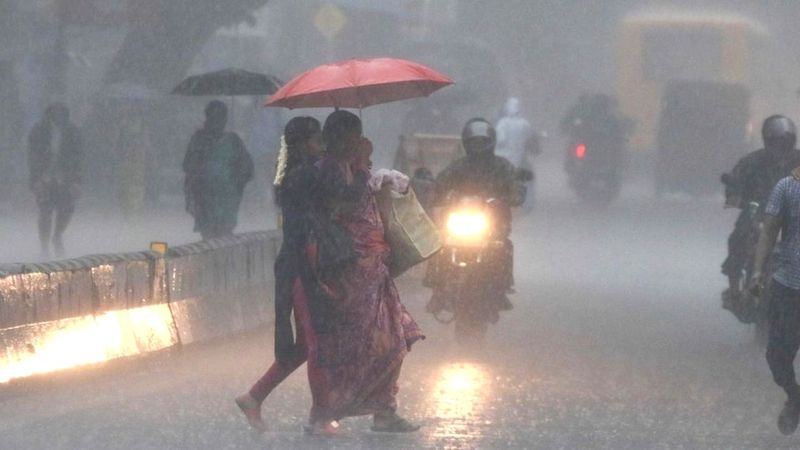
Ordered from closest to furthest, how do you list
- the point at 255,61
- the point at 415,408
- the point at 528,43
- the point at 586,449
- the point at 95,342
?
the point at 586,449 → the point at 415,408 → the point at 95,342 → the point at 255,61 → the point at 528,43

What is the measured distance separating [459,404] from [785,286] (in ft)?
6.40

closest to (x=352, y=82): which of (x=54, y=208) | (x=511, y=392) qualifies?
(x=511, y=392)

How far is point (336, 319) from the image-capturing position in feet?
26.7

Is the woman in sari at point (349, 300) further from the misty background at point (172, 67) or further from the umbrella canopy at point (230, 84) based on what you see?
the misty background at point (172, 67)

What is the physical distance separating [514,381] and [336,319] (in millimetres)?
2536

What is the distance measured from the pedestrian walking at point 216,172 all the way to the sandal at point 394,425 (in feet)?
24.7

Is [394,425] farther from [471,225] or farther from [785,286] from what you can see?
[471,225]

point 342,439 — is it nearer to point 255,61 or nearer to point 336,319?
point 336,319

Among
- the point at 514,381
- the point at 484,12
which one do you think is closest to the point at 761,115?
the point at 484,12

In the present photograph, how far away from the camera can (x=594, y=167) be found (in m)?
32.8

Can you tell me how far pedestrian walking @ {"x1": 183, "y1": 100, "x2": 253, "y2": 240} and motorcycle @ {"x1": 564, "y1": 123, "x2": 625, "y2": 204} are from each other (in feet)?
56.3

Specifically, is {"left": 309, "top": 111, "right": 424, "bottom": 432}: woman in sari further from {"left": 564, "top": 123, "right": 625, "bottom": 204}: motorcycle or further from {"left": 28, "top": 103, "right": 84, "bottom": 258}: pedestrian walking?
{"left": 564, "top": 123, "right": 625, "bottom": 204}: motorcycle

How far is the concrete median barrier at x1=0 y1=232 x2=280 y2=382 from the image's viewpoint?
9.68 metres

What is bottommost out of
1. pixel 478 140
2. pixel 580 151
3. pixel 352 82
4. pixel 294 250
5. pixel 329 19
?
pixel 580 151
